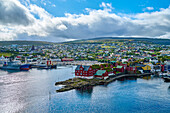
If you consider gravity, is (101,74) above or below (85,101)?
above

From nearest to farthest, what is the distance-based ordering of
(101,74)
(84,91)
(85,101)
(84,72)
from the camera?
(85,101) → (84,91) → (84,72) → (101,74)

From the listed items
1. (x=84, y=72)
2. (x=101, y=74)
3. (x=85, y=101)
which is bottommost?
(x=85, y=101)

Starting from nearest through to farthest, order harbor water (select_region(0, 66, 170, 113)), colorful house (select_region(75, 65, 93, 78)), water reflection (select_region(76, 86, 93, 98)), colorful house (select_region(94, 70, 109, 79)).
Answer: harbor water (select_region(0, 66, 170, 113)) < water reflection (select_region(76, 86, 93, 98)) < colorful house (select_region(75, 65, 93, 78)) < colorful house (select_region(94, 70, 109, 79))

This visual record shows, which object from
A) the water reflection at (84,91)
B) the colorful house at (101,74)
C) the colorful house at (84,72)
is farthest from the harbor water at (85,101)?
the colorful house at (101,74)

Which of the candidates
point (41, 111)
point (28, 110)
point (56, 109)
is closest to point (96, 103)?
point (56, 109)

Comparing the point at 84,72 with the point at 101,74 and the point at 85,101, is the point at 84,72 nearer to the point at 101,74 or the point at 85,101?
the point at 101,74

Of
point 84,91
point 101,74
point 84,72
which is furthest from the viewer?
point 101,74

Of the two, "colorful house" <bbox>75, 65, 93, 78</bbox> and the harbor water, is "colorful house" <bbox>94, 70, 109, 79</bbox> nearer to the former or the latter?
"colorful house" <bbox>75, 65, 93, 78</bbox>

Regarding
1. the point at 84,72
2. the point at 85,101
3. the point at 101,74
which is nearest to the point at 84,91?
the point at 85,101

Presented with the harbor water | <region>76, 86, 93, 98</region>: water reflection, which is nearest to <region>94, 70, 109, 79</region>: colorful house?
<region>76, 86, 93, 98</region>: water reflection

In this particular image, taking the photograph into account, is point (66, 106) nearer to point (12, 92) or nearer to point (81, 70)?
point (12, 92)

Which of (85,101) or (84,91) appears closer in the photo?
(85,101)
